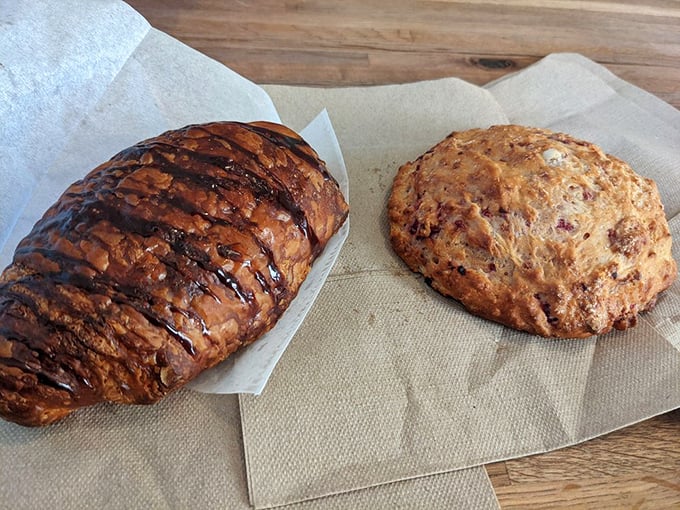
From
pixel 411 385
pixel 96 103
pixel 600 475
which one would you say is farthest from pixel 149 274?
pixel 600 475

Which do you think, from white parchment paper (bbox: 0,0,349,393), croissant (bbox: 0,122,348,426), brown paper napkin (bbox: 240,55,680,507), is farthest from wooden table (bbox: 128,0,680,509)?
croissant (bbox: 0,122,348,426)

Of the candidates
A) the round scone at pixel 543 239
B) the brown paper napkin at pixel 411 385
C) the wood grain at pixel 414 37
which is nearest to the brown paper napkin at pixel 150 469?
the brown paper napkin at pixel 411 385

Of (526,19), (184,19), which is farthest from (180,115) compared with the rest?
(526,19)

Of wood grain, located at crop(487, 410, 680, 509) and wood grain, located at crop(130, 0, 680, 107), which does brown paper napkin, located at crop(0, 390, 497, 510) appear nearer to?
wood grain, located at crop(487, 410, 680, 509)

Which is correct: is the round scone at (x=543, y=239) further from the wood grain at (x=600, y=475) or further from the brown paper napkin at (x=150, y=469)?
the brown paper napkin at (x=150, y=469)

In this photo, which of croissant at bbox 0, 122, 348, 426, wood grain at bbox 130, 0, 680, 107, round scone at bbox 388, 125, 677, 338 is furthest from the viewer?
wood grain at bbox 130, 0, 680, 107

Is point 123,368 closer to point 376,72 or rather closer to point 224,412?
point 224,412
